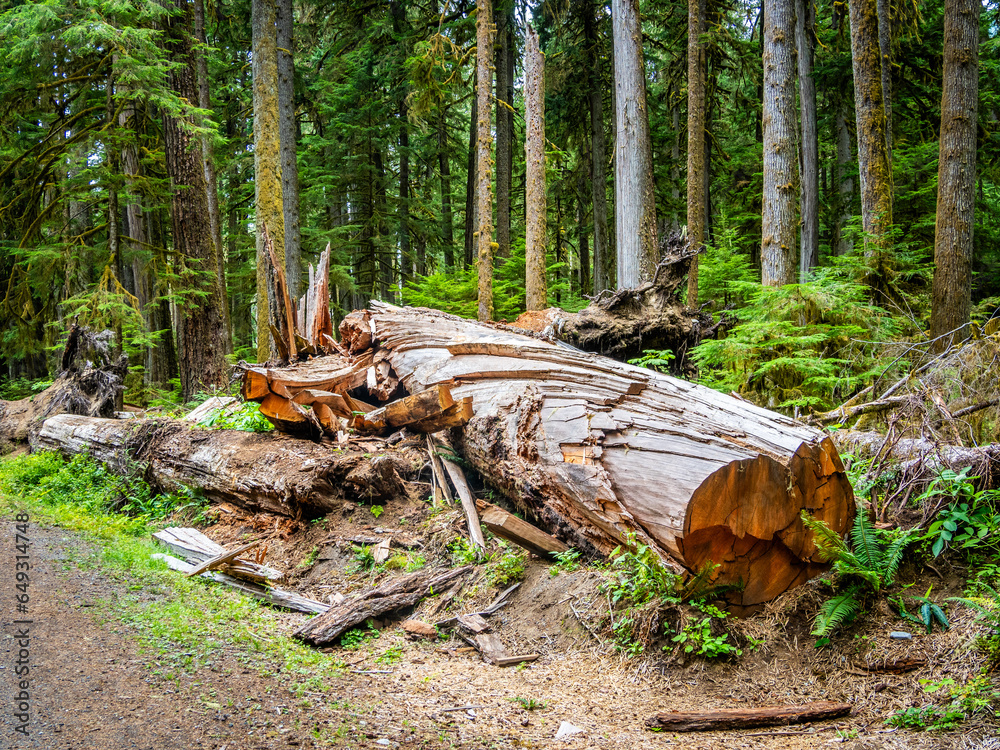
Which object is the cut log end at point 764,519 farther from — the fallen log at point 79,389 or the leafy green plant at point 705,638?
the fallen log at point 79,389

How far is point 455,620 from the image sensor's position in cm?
441

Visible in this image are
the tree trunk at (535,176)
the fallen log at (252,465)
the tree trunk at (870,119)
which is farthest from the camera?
the tree trunk at (535,176)

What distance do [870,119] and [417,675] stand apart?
37.5 feet

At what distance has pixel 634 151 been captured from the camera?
1084cm

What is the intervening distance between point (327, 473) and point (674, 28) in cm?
2038

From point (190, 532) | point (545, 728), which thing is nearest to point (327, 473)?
point (190, 532)

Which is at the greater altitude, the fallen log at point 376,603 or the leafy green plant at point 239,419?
the leafy green plant at point 239,419

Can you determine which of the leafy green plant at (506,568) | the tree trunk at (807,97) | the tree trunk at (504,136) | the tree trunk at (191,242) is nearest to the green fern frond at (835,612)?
the leafy green plant at (506,568)

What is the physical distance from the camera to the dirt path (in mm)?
2670

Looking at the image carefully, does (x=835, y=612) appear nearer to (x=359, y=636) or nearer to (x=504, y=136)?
(x=359, y=636)

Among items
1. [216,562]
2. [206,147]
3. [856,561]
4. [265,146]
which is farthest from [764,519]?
[206,147]

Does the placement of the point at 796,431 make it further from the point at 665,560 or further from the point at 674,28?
the point at 674,28

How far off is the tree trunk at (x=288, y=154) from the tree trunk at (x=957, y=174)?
40.6ft

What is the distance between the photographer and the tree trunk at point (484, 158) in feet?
44.5
